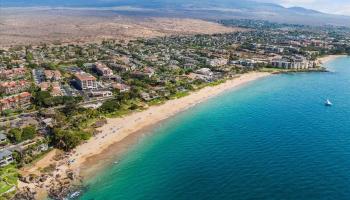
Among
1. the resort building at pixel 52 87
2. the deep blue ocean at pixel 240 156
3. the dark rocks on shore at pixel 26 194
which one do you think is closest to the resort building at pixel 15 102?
the resort building at pixel 52 87

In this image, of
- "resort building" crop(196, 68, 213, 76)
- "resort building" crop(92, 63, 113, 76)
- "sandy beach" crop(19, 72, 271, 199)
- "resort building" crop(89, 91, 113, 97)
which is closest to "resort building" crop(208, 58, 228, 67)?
"resort building" crop(196, 68, 213, 76)

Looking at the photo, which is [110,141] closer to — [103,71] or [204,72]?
[103,71]

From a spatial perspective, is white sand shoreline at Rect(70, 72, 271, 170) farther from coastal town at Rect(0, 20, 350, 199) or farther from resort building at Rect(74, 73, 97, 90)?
resort building at Rect(74, 73, 97, 90)

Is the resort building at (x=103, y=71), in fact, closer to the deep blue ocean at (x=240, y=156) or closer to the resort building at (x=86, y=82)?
Result: the resort building at (x=86, y=82)

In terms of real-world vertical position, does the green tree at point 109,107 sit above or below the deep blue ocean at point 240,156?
above

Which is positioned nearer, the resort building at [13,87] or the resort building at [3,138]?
the resort building at [3,138]
